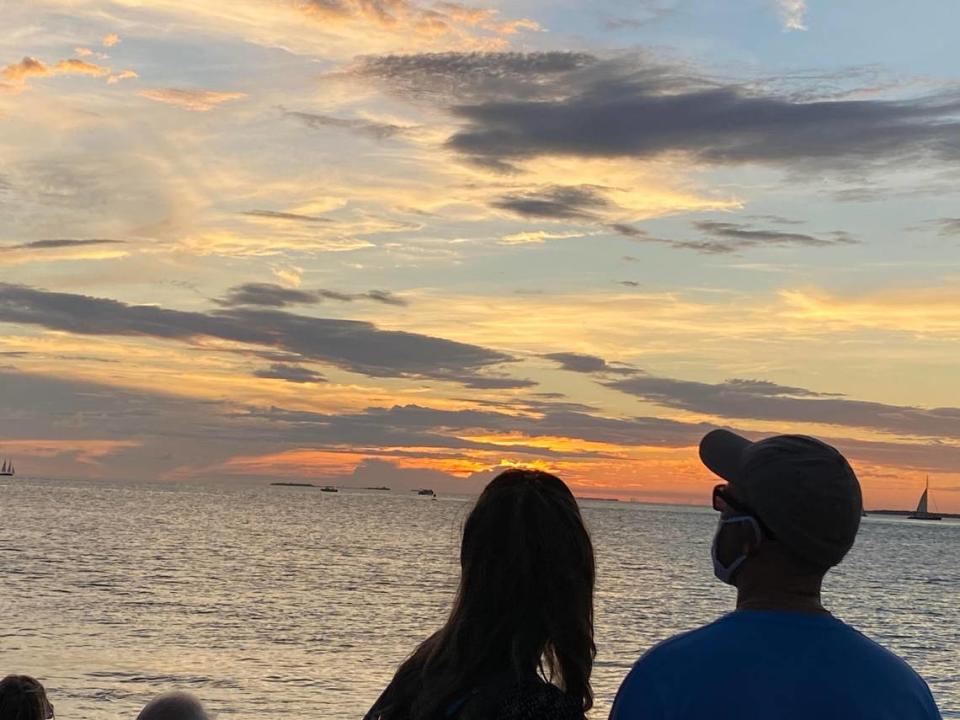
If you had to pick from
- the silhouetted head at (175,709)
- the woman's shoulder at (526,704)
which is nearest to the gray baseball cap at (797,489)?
Answer: the woman's shoulder at (526,704)

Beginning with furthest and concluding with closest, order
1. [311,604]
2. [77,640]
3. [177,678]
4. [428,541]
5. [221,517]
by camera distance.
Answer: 1. [221,517]
2. [428,541]
3. [311,604]
4. [77,640]
5. [177,678]

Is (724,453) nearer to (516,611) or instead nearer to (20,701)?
(516,611)

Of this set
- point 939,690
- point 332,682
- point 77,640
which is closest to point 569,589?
point 332,682

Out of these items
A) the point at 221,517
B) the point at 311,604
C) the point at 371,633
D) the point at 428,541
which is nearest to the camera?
the point at 371,633

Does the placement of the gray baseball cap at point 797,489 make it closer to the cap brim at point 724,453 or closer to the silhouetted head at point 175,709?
the cap brim at point 724,453

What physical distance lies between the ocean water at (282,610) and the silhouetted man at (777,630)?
474 mm

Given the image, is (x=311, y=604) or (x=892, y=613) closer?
(x=311, y=604)

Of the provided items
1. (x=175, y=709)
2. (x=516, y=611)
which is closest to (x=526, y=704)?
(x=516, y=611)

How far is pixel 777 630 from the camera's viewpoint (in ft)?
8.86

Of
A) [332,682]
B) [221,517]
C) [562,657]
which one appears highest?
[562,657]

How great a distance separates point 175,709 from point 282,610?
4112cm

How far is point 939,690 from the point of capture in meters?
29.7

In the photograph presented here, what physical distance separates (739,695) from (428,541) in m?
98.4

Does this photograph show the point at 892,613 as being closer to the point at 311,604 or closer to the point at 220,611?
the point at 311,604
